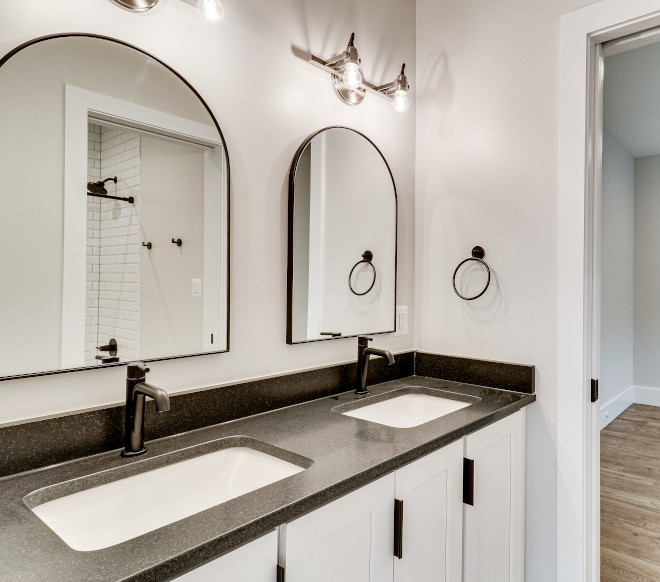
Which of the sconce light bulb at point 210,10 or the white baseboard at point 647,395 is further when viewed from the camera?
the white baseboard at point 647,395

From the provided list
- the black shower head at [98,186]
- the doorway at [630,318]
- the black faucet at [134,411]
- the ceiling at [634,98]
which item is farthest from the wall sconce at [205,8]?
the ceiling at [634,98]

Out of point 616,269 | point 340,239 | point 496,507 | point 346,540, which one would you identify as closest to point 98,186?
point 340,239

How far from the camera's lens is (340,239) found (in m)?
1.73

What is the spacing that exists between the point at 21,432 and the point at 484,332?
5.06 ft

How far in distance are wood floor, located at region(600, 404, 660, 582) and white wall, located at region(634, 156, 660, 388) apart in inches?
27.5

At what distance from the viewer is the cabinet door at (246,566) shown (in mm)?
744

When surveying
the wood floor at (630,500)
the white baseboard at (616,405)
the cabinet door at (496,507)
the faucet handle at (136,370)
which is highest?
the faucet handle at (136,370)

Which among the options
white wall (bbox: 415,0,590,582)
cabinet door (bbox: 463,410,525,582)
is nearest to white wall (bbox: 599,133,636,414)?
white wall (bbox: 415,0,590,582)

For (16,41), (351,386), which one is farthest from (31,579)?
(351,386)

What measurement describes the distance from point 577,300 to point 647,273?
395cm

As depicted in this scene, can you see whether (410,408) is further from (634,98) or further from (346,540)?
(634,98)

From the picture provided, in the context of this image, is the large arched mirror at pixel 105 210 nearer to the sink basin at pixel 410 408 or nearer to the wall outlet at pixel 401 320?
the sink basin at pixel 410 408

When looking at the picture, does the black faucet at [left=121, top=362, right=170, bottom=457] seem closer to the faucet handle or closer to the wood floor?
the faucet handle

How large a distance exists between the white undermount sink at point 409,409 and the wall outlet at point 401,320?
294mm
